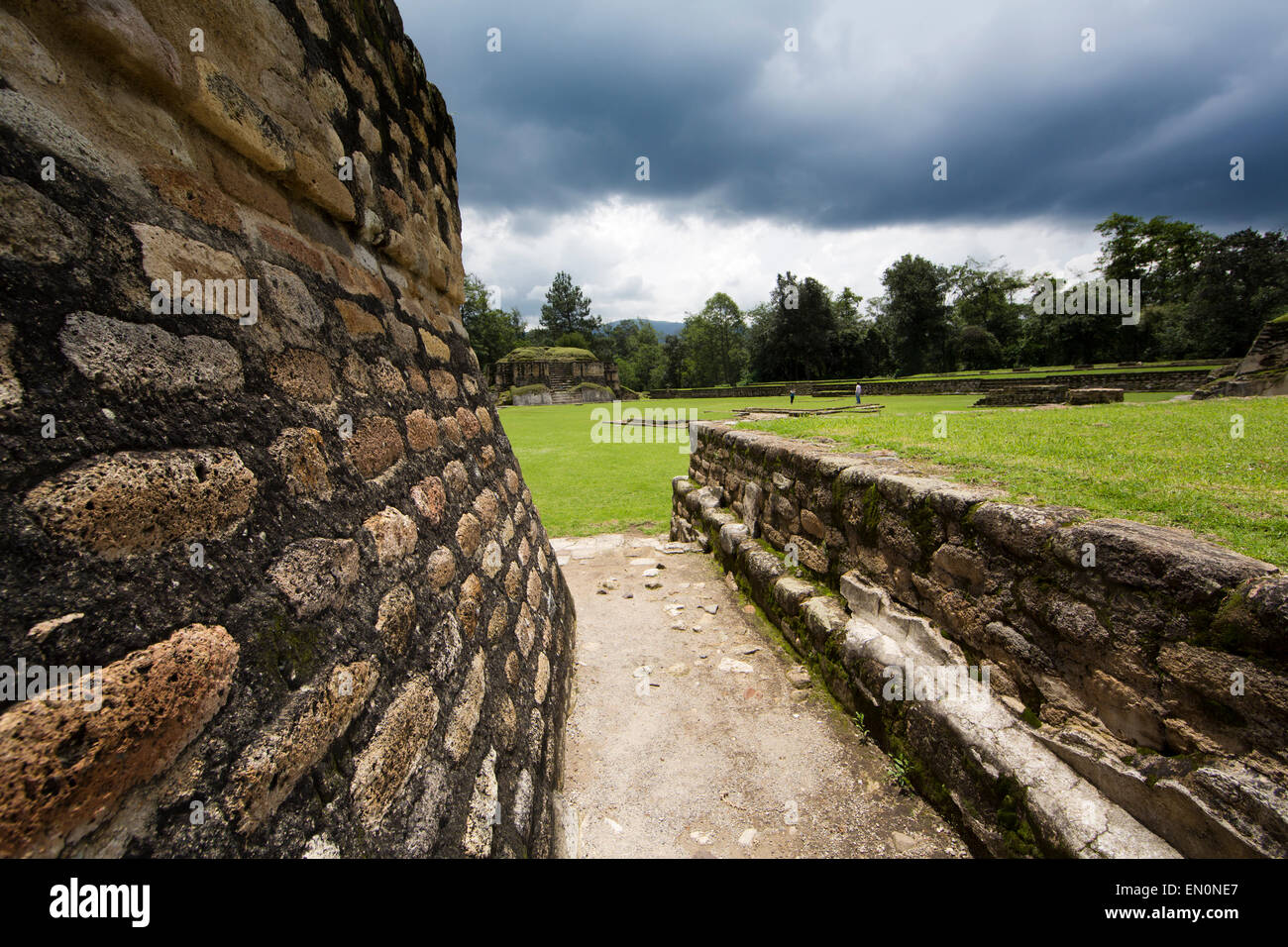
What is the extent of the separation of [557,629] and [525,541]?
0.62 meters

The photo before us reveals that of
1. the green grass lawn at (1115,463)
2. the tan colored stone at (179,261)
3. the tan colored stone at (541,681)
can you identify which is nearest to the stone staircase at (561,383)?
the green grass lawn at (1115,463)

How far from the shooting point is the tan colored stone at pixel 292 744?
841mm

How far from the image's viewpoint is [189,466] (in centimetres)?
92

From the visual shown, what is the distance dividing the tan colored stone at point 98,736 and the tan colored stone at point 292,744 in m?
0.11

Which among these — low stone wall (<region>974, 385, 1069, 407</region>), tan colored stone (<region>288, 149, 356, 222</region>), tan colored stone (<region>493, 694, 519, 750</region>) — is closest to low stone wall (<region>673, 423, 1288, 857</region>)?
tan colored stone (<region>493, 694, 519, 750</region>)

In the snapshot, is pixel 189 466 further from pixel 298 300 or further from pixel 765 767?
pixel 765 767

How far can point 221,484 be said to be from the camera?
3.20ft

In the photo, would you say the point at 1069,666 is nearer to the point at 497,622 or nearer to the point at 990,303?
the point at 497,622

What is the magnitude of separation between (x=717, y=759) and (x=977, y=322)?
54.3m

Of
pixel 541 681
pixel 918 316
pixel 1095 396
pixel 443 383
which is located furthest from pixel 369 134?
pixel 918 316

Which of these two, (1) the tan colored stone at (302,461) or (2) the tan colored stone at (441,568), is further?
(2) the tan colored stone at (441,568)

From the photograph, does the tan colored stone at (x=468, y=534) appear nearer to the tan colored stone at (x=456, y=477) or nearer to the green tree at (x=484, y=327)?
the tan colored stone at (x=456, y=477)
